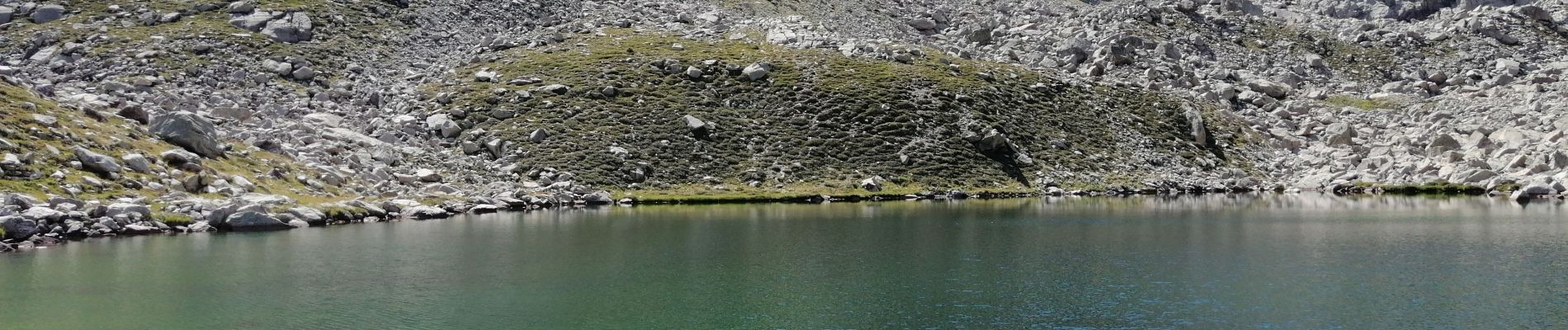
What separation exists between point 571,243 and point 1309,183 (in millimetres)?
75632

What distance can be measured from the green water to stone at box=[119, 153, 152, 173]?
12.8m

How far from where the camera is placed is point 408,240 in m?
57.2

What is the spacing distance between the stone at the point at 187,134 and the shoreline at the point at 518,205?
42.3 feet

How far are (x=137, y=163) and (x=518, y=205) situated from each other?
2434 cm

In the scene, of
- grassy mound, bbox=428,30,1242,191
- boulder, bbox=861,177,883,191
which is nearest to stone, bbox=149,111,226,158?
grassy mound, bbox=428,30,1242,191

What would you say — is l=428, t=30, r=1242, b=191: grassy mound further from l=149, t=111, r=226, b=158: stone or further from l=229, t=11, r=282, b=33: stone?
l=149, t=111, r=226, b=158: stone

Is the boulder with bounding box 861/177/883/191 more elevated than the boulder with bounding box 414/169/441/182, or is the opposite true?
the boulder with bounding box 414/169/441/182

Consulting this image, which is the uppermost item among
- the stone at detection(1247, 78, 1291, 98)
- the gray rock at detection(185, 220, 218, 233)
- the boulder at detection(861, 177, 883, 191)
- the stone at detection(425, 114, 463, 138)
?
the stone at detection(1247, 78, 1291, 98)

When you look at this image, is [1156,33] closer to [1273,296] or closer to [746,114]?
[746,114]

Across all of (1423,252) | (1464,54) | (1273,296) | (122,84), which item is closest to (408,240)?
(1273,296)

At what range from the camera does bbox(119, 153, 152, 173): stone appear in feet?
225

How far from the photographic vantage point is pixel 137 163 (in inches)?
2714

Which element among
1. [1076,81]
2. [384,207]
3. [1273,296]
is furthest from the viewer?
[1076,81]

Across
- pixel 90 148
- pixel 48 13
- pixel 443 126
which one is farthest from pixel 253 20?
pixel 90 148
